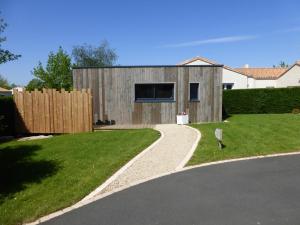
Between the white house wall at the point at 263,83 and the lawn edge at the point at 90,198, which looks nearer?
the lawn edge at the point at 90,198

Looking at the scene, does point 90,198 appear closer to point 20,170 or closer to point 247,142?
point 20,170

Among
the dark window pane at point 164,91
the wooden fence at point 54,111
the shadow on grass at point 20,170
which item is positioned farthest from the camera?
the dark window pane at point 164,91

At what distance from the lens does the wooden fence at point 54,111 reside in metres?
17.2

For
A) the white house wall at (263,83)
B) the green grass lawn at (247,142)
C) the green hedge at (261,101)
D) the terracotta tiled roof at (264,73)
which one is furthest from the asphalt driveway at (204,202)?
the terracotta tiled roof at (264,73)

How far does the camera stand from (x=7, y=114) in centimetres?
1791

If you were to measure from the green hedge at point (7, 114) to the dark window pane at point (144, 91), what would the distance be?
24.5ft

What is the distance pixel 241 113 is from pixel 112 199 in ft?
76.2

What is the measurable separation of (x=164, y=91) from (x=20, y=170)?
12.5 m

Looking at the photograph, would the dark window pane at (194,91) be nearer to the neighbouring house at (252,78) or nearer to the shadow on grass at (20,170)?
the shadow on grass at (20,170)

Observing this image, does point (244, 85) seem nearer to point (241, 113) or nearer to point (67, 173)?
point (241, 113)

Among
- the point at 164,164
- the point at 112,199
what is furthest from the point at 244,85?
the point at 112,199

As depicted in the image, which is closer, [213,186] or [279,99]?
[213,186]

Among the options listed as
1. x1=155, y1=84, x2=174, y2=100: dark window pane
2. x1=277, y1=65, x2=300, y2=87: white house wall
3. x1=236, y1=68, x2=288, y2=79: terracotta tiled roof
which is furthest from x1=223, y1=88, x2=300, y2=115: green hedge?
x1=236, y1=68, x2=288, y2=79: terracotta tiled roof

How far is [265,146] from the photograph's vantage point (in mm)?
12438
